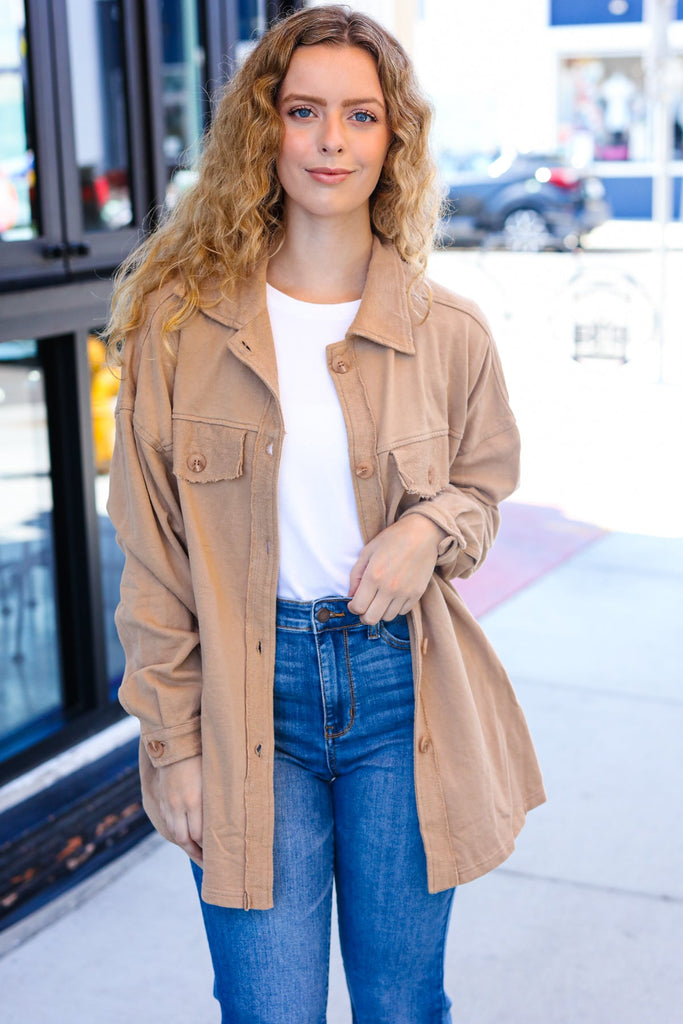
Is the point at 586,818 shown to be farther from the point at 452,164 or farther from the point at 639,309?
the point at 452,164

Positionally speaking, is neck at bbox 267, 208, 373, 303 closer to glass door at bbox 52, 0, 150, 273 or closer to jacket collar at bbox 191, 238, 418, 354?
jacket collar at bbox 191, 238, 418, 354

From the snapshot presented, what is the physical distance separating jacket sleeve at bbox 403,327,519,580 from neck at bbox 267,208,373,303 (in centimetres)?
25

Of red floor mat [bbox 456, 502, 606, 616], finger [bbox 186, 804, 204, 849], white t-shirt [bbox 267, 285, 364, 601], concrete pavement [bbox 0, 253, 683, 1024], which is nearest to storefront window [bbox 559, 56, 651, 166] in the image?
red floor mat [bbox 456, 502, 606, 616]

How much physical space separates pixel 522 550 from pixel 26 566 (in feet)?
11.3

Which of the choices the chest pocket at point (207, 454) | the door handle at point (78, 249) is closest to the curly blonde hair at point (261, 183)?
the chest pocket at point (207, 454)

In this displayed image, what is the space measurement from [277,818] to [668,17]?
32.4 feet

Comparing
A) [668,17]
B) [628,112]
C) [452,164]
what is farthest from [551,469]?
[628,112]

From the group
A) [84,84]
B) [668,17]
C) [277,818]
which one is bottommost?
[277,818]

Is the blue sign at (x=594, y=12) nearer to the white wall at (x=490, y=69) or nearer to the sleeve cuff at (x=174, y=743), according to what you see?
the white wall at (x=490, y=69)

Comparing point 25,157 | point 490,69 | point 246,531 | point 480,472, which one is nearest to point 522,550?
point 25,157

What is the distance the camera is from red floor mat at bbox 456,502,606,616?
19.2ft

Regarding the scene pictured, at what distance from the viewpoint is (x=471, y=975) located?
2996mm

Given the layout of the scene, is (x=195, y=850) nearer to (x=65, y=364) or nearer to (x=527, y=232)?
(x=65, y=364)

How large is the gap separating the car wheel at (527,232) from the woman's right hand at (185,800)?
1889 centimetres
